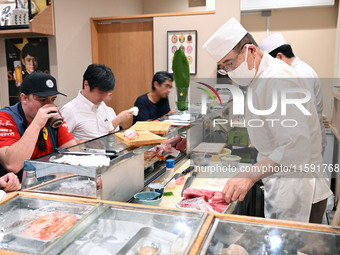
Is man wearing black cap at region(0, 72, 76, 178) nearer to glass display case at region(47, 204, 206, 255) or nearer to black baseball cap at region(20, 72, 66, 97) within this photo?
black baseball cap at region(20, 72, 66, 97)

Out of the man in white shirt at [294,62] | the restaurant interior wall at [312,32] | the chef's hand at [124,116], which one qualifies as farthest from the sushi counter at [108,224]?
the restaurant interior wall at [312,32]

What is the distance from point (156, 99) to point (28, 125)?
1937mm

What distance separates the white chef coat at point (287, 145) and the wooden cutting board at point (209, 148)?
0.78 metres

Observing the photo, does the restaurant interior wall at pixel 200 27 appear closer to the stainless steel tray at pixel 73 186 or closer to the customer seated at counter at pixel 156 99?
the customer seated at counter at pixel 156 99

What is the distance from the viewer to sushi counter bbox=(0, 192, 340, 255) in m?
1.01

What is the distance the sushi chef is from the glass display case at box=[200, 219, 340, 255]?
0.45 m

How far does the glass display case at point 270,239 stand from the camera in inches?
40.0

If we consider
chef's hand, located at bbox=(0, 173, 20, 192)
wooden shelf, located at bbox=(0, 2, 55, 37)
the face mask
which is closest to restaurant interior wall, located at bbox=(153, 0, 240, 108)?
wooden shelf, located at bbox=(0, 2, 55, 37)

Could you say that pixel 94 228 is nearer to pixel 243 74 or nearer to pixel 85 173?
pixel 85 173

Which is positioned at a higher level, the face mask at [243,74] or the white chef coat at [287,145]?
the face mask at [243,74]

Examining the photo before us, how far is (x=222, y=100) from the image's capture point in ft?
11.2

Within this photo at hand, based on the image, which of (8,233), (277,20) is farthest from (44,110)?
(277,20)

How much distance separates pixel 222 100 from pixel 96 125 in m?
1.34

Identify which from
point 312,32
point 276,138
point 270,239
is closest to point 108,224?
point 270,239
